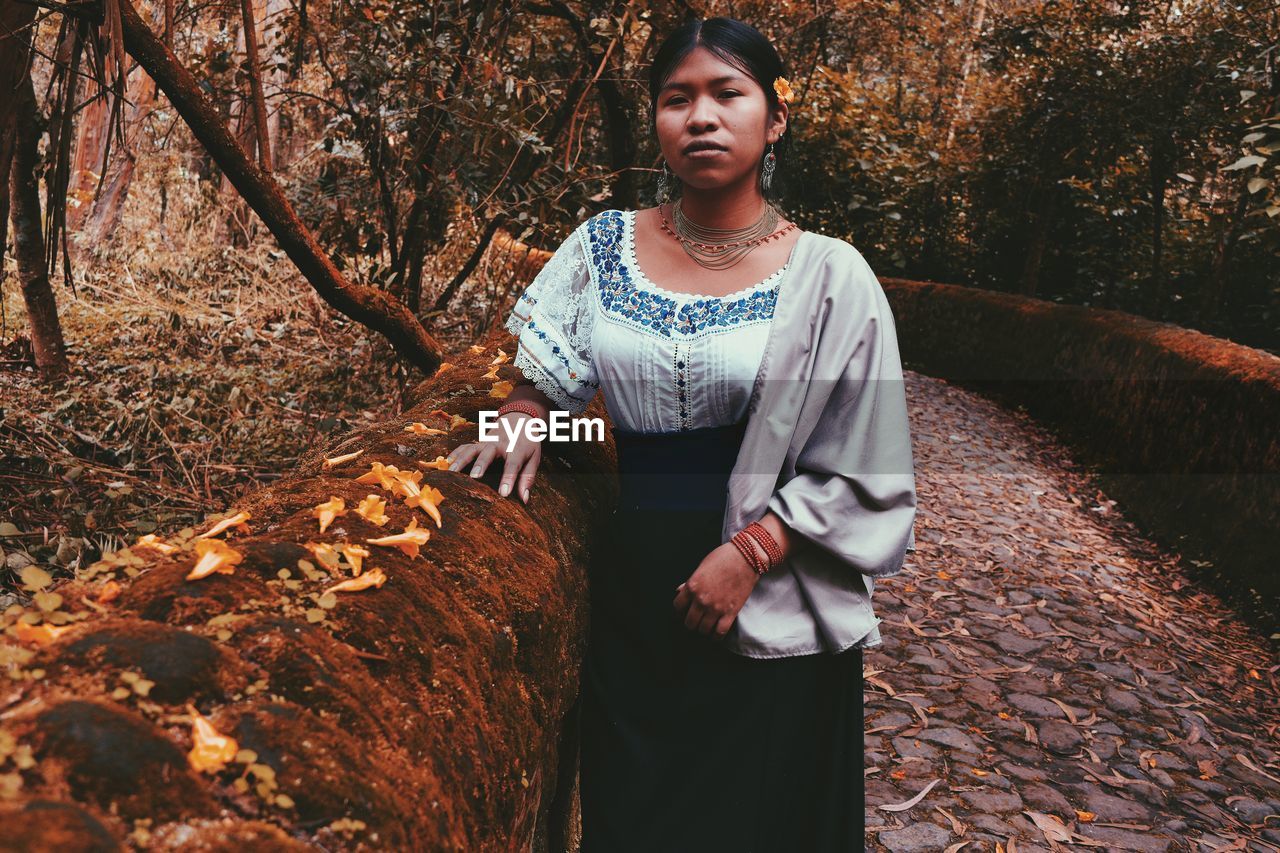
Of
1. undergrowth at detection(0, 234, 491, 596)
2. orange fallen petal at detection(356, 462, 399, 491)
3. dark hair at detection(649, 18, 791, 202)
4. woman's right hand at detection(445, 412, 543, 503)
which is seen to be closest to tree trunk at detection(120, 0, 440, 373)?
undergrowth at detection(0, 234, 491, 596)

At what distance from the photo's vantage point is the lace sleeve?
81.6 inches

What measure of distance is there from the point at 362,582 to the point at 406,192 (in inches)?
219

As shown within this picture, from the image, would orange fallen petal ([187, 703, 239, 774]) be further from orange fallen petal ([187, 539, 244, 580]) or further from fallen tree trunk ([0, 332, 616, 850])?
orange fallen petal ([187, 539, 244, 580])

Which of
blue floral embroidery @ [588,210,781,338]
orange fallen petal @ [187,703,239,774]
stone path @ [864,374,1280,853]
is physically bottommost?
stone path @ [864,374,1280,853]

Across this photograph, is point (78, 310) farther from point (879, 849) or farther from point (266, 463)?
point (879, 849)

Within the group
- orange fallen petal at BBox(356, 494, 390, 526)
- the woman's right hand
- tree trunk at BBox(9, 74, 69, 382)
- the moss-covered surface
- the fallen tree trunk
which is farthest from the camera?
the moss-covered surface

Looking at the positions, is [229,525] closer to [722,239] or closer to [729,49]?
[722,239]

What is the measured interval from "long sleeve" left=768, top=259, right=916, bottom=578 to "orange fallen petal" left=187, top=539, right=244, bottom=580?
39.6 inches

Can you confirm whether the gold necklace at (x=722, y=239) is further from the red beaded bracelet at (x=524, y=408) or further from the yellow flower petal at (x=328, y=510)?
the yellow flower petal at (x=328, y=510)

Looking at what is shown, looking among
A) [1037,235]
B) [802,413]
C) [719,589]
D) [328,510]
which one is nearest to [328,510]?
[328,510]

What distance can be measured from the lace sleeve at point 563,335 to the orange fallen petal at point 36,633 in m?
1.28

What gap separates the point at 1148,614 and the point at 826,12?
9.12 metres

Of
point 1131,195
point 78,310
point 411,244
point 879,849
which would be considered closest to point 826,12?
point 1131,195

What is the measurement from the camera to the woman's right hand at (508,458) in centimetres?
186
